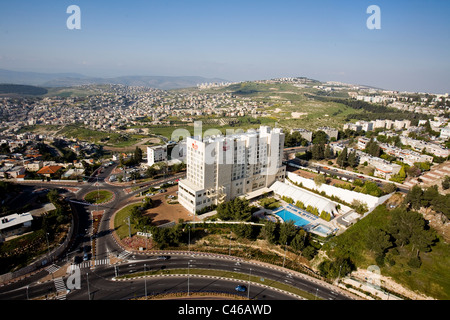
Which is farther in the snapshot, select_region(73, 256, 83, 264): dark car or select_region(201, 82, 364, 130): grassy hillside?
select_region(201, 82, 364, 130): grassy hillside

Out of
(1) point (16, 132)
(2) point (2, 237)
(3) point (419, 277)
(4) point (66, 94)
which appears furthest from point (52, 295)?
(4) point (66, 94)

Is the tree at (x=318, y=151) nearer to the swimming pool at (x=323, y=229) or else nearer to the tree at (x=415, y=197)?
the tree at (x=415, y=197)

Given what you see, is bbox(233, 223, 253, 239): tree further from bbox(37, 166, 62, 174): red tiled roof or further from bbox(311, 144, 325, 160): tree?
bbox(37, 166, 62, 174): red tiled roof

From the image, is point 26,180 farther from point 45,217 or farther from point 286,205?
point 286,205

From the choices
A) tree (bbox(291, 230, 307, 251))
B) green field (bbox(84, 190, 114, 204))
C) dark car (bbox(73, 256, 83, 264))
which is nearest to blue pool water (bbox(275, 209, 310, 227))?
tree (bbox(291, 230, 307, 251))

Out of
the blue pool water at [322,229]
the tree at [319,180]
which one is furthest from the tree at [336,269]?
the tree at [319,180]

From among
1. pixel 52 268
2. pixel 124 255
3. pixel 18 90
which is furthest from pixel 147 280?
pixel 18 90
